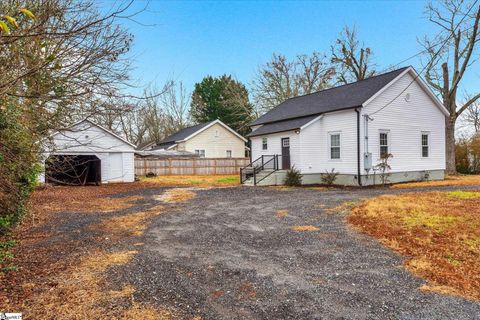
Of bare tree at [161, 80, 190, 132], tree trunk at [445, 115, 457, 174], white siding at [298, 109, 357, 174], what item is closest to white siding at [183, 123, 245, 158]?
bare tree at [161, 80, 190, 132]

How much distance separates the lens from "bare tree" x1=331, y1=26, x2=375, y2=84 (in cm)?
2744

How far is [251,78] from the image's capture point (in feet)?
109

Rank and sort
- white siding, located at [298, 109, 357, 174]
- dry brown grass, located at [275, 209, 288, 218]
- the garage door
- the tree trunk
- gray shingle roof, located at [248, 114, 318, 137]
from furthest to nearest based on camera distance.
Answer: the tree trunk
the garage door
gray shingle roof, located at [248, 114, 318, 137]
white siding, located at [298, 109, 357, 174]
dry brown grass, located at [275, 209, 288, 218]

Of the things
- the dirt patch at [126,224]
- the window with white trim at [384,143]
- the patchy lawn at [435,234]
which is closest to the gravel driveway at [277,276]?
the patchy lawn at [435,234]

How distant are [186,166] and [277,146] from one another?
35.9 ft

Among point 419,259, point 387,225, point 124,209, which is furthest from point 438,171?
point 124,209

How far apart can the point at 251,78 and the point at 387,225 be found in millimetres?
28421

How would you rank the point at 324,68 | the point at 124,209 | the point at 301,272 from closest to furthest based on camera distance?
the point at 301,272 < the point at 124,209 < the point at 324,68

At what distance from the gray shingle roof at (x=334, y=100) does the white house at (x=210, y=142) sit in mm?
11312

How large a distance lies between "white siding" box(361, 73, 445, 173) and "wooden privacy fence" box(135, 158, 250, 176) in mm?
15288

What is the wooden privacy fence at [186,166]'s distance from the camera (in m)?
25.5

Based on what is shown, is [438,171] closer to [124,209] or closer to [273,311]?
[124,209]

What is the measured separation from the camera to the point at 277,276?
13.7 feet

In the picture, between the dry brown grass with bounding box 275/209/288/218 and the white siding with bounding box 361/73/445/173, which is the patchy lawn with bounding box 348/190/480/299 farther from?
the white siding with bounding box 361/73/445/173
